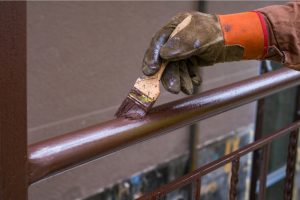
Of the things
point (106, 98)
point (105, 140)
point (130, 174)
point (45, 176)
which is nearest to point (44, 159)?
point (45, 176)

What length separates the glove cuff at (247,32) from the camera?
110cm

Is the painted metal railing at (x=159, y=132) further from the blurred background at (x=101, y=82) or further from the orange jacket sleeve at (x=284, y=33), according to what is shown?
the blurred background at (x=101, y=82)

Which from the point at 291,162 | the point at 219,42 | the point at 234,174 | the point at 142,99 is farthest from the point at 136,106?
the point at 291,162

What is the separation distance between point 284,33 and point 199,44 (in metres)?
0.30

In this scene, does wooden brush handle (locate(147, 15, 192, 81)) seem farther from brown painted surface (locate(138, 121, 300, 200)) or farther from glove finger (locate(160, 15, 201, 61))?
brown painted surface (locate(138, 121, 300, 200))

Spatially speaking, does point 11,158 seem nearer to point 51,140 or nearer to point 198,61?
point 51,140

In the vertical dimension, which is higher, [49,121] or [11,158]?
[11,158]

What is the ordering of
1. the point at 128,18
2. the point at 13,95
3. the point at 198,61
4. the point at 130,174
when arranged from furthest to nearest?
the point at 130,174
the point at 128,18
the point at 198,61
the point at 13,95

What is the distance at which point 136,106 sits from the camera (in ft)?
3.19

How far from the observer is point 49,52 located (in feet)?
6.91

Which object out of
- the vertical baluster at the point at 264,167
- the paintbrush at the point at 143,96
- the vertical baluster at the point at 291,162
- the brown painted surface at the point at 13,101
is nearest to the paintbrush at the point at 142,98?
the paintbrush at the point at 143,96

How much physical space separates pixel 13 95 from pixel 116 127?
0.87 feet

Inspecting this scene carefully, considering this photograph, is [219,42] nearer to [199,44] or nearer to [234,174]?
[199,44]

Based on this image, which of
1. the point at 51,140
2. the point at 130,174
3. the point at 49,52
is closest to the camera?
the point at 51,140
